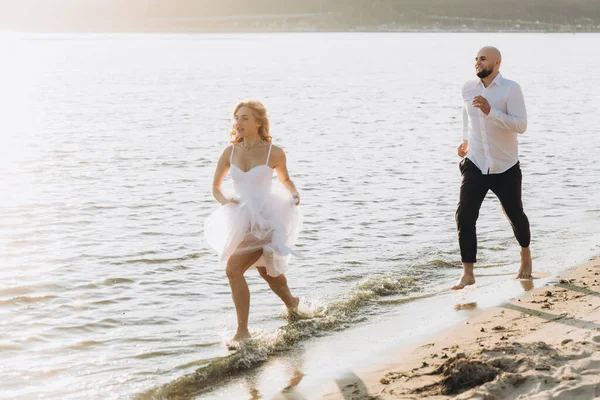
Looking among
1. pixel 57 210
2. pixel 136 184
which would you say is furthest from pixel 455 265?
pixel 136 184

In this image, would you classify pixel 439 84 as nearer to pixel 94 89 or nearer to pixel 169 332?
pixel 94 89

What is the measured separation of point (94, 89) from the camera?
44.2m

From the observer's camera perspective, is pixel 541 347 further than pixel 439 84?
No

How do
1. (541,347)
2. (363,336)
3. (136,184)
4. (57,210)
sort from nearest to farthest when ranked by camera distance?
(541,347) < (363,336) < (57,210) < (136,184)

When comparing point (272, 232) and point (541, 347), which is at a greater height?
point (272, 232)

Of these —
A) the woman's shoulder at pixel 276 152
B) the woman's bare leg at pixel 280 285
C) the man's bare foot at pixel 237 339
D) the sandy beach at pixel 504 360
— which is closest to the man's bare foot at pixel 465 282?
the sandy beach at pixel 504 360

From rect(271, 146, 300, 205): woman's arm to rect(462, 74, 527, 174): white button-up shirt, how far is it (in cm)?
191

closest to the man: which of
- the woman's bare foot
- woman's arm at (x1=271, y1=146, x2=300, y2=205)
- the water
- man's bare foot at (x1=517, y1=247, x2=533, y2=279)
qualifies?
Answer: man's bare foot at (x1=517, y1=247, x2=533, y2=279)

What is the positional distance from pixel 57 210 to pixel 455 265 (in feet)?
21.7

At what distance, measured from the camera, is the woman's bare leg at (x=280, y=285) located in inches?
286

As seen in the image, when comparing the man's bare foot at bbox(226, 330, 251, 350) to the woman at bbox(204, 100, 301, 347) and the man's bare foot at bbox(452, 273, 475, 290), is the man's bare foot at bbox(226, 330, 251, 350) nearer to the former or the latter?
the woman at bbox(204, 100, 301, 347)

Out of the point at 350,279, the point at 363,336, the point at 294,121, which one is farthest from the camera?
the point at 294,121

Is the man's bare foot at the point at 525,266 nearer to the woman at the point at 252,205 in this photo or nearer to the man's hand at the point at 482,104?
the man's hand at the point at 482,104

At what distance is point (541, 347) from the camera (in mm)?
5707
